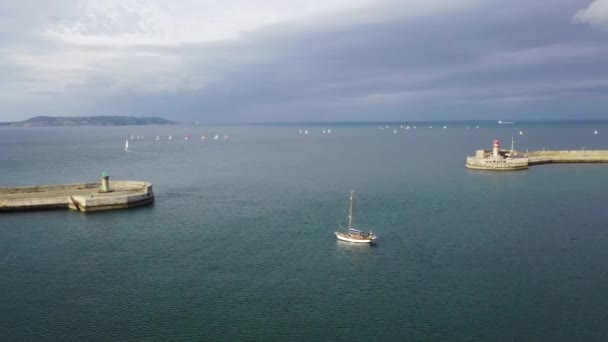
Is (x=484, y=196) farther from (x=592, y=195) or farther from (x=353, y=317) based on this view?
(x=353, y=317)

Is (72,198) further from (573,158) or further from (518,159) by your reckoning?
(573,158)

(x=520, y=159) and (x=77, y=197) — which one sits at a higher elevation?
(x=520, y=159)

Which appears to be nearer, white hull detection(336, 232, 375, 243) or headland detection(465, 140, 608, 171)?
white hull detection(336, 232, 375, 243)

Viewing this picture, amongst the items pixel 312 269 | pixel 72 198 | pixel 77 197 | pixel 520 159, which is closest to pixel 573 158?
pixel 520 159

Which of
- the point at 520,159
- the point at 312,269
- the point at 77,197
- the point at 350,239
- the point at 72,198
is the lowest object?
the point at 312,269

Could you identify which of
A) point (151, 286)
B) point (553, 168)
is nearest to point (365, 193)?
point (151, 286)

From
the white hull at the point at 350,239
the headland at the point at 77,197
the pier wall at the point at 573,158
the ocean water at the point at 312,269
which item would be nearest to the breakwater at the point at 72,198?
the headland at the point at 77,197

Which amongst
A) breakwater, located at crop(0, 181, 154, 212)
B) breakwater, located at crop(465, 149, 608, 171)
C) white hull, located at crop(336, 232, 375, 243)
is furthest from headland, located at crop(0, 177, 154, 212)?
breakwater, located at crop(465, 149, 608, 171)

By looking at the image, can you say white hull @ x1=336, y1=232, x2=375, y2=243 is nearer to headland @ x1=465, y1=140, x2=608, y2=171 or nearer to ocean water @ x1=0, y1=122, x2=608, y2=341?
ocean water @ x1=0, y1=122, x2=608, y2=341
